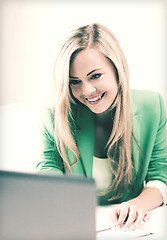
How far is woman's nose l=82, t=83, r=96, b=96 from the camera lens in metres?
1.36

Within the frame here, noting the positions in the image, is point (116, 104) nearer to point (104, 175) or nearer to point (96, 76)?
point (96, 76)

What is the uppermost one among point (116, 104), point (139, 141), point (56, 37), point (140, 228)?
point (56, 37)

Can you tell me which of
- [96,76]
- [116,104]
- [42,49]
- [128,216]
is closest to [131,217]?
[128,216]

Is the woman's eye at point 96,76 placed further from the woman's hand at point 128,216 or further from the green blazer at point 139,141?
the woman's hand at point 128,216

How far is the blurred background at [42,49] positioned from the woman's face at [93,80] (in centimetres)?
9

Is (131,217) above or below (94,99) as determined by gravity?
below

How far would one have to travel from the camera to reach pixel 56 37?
1395 mm

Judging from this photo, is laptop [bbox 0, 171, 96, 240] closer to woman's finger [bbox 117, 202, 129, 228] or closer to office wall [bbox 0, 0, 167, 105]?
woman's finger [bbox 117, 202, 129, 228]

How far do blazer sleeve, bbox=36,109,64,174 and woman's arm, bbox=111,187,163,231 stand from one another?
0.29 m

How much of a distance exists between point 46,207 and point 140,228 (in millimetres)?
637

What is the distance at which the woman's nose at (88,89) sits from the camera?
4.47 ft

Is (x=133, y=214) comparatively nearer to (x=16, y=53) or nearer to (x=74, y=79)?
(x=74, y=79)

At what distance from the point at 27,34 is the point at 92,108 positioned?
0.41 m

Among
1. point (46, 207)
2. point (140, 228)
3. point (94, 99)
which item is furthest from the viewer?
point (94, 99)
